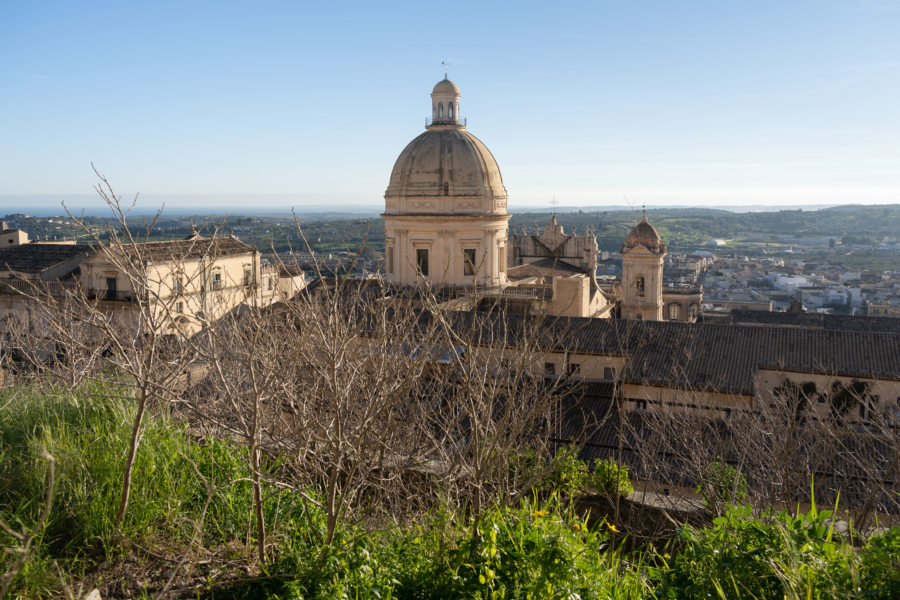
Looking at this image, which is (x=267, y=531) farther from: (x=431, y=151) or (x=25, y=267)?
(x=25, y=267)

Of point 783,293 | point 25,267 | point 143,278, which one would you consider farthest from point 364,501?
point 783,293

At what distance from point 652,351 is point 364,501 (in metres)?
15.9

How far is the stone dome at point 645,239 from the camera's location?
3994 centimetres

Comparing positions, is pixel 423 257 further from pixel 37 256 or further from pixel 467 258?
pixel 37 256

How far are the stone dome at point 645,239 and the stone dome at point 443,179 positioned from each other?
1014 cm

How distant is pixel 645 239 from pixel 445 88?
1422 centimetres

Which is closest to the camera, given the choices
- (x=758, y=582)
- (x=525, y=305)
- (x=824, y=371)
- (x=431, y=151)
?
(x=758, y=582)

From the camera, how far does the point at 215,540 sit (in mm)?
5684

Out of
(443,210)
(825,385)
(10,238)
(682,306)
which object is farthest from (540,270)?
(10,238)

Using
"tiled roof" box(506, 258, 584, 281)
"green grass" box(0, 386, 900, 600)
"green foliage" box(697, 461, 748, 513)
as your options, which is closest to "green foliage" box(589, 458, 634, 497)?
"green foliage" box(697, 461, 748, 513)

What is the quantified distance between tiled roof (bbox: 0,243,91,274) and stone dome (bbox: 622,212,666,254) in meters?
28.9

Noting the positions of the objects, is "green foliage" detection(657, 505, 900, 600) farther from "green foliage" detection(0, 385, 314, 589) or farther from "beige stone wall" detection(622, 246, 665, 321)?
"beige stone wall" detection(622, 246, 665, 321)

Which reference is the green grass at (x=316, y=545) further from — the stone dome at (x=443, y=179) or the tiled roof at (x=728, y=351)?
the stone dome at (x=443, y=179)

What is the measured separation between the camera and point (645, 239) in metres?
40.1
